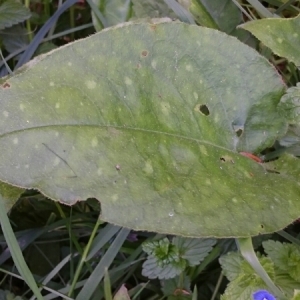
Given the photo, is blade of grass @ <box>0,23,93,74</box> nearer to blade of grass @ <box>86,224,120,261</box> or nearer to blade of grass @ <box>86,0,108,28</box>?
blade of grass @ <box>86,0,108,28</box>

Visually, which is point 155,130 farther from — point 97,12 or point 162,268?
point 97,12

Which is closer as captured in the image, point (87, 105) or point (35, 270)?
point (87, 105)

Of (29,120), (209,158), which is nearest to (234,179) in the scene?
(209,158)

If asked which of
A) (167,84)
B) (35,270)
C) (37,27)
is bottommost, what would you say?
(35,270)

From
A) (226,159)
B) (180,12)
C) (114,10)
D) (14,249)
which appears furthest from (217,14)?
(14,249)

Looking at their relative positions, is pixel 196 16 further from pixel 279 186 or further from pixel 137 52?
pixel 279 186

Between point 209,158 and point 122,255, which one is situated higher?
point 209,158

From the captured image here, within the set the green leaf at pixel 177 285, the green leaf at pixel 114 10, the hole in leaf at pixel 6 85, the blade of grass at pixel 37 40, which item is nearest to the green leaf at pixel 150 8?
the green leaf at pixel 114 10
